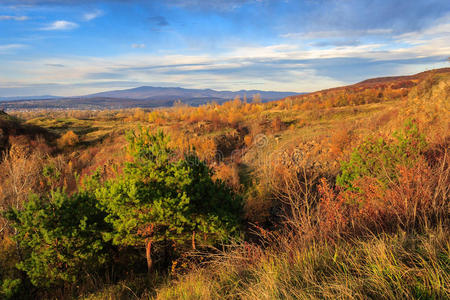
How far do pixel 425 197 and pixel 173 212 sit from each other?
6.36 meters

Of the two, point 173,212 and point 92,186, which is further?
point 92,186

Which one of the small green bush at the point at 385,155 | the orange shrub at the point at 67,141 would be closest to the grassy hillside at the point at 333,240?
the small green bush at the point at 385,155

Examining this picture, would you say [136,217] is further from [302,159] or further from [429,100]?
[429,100]

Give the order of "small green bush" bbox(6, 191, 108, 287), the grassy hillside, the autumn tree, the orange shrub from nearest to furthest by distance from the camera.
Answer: the grassy hillside
"small green bush" bbox(6, 191, 108, 287)
the autumn tree
the orange shrub

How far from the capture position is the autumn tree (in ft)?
25.2

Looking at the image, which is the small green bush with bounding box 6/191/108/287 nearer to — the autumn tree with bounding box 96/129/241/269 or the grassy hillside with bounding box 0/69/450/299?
the grassy hillside with bounding box 0/69/450/299

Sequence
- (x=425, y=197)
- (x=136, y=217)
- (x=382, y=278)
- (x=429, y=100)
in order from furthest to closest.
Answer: (x=429, y=100), (x=136, y=217), (x=425, y=197), (x=382, y=278)

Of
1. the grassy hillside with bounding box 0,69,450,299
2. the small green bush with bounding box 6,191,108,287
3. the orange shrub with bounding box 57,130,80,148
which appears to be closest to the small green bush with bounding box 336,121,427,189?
the grassy hillside with bounding box 0,69,450,299

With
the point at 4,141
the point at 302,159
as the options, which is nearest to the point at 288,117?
the point at 302,159

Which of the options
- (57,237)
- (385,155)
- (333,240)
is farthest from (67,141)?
(333,240)

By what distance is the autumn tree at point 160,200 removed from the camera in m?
7.70

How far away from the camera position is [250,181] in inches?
870

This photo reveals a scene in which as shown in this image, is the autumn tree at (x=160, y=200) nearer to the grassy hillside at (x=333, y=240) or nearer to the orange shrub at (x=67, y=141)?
→ the grassy hillside at (x=333, y=240)

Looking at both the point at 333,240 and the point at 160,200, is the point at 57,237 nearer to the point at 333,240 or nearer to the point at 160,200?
the point at 160,200
